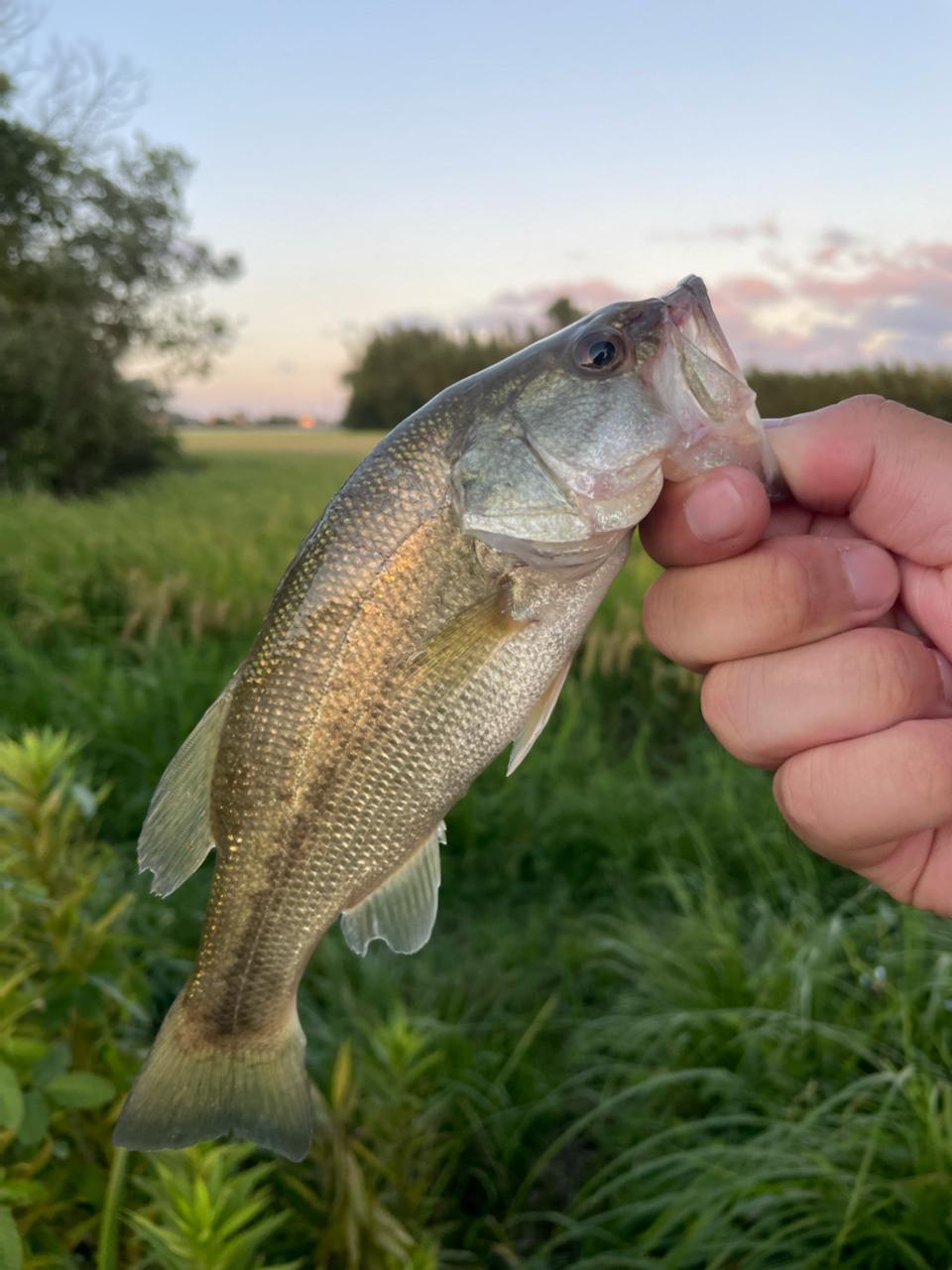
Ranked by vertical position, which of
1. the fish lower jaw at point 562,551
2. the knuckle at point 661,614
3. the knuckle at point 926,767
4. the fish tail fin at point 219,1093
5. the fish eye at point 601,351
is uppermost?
the fish eye at point 601,351

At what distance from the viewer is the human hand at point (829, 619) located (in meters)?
1.42

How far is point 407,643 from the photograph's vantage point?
1.35m

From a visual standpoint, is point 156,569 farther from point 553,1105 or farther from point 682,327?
point 682,327

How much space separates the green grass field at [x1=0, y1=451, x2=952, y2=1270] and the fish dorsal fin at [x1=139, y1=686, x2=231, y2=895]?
1.40 ft

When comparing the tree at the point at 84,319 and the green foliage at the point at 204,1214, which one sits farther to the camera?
the tree at the point at 84,319

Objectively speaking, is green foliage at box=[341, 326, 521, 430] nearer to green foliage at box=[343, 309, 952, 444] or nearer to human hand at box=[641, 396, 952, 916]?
green foliage at box=[343, 309, 952, 444]

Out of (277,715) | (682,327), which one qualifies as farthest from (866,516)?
(277,715)

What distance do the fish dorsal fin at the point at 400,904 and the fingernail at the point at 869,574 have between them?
0.84 metres

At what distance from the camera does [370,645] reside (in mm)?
1346

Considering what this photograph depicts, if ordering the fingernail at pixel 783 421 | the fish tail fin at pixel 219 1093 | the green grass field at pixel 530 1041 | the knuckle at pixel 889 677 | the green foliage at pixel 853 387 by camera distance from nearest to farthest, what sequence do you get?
the fish tail fin at pixel 219 1093, the knuckle at pixel 889 677, the fingernail at pixel 783 421, the green grass field at pixel 530 1041, the green foliage at pixel 853 387

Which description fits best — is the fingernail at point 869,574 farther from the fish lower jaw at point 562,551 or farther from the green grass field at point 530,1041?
the green grass field at point 530,1041

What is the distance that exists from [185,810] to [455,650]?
52cm

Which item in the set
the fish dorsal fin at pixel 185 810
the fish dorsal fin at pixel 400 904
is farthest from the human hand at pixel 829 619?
the fish dorsal fin at pixel 185 810

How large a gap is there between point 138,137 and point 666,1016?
22926 millimetres
